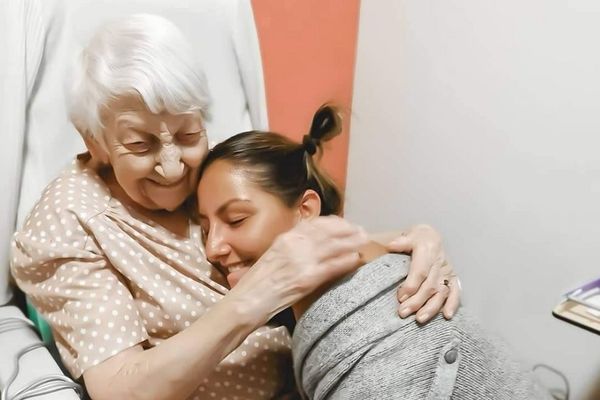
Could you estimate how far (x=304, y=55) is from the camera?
79.6 inches

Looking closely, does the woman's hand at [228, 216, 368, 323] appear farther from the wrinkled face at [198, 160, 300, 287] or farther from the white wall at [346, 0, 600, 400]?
the white wall at [346, 0, 600, 400]

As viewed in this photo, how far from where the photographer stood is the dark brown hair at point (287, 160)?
1.21 metres

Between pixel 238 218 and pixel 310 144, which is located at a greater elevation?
pixel 310 144

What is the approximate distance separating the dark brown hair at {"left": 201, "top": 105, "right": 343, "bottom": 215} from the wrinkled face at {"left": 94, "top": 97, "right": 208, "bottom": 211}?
5 centimetres

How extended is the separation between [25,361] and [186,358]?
349 millimetres

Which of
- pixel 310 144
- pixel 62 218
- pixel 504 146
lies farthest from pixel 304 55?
pixel 62 218

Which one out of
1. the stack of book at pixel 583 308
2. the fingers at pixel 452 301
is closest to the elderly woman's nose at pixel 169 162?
the fingers at pixel 452 301

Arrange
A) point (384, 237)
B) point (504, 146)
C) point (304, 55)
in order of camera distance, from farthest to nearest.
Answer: point (304, 55), point (504, 146), point (384, 237)

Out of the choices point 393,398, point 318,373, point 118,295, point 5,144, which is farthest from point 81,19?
point 393,398

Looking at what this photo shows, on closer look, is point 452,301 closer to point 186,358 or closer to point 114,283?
point 186,358

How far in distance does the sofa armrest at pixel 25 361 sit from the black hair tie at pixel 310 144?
585mm

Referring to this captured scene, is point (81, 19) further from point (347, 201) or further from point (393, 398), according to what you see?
point (347, 201)

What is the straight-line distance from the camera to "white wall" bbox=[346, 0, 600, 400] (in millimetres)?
1516

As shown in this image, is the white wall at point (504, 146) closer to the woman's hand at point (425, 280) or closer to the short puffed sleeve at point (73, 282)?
the woman's hand at point (425, 280)
